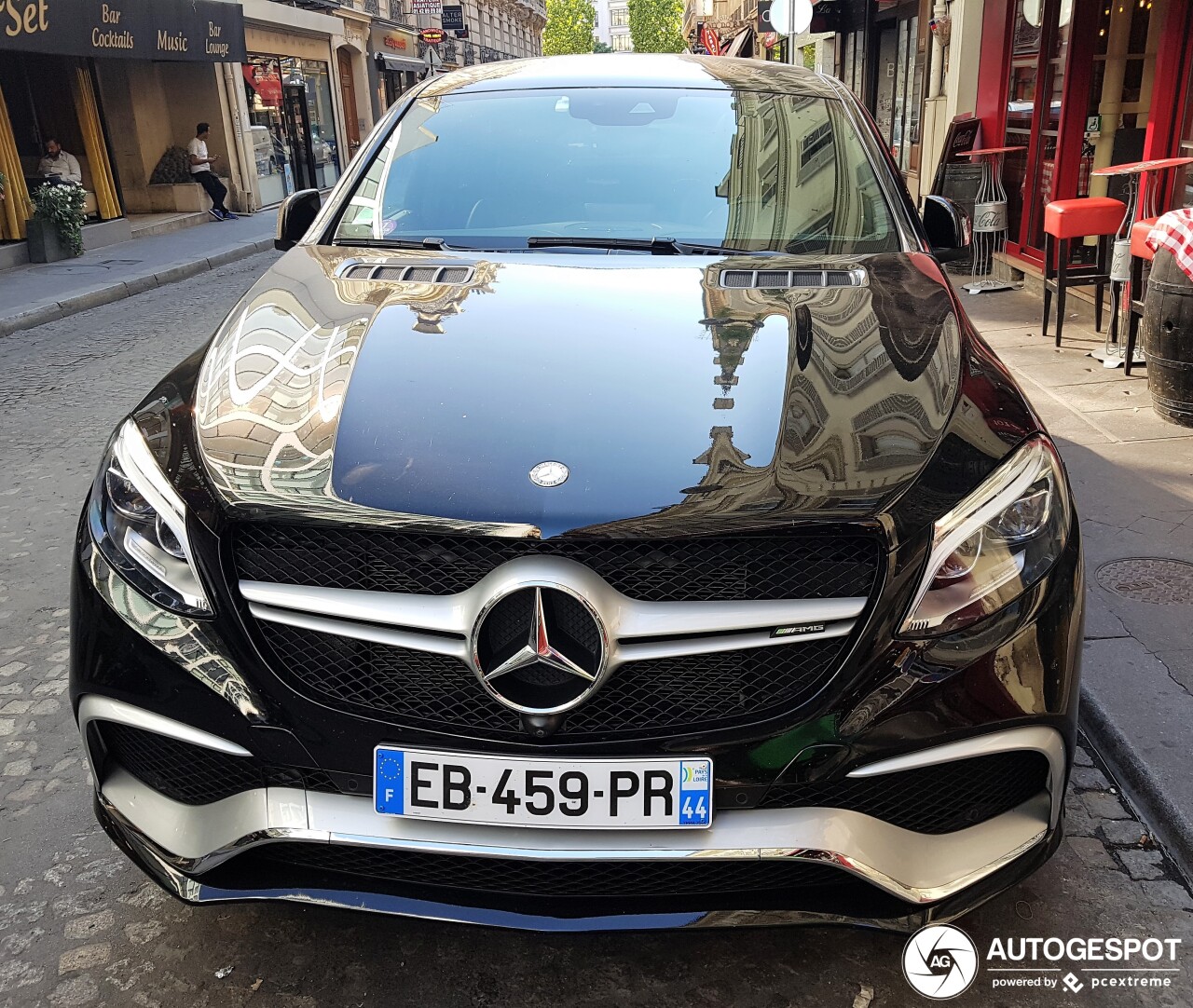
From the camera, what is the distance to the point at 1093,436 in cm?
516

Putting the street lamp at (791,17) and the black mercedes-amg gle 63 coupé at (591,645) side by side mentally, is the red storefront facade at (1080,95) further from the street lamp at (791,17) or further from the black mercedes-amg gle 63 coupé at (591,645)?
the black mercedes-amg gle 63 coupé at (591,645)

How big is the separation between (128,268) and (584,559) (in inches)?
524

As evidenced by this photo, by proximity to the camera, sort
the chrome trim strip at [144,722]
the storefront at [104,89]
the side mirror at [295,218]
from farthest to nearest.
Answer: the storefront at [104,89] → the side mirror at [295,218] → the chrome trim strip at [144,722]

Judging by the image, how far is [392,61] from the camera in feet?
114

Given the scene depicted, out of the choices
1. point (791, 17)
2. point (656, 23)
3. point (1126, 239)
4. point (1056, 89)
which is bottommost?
point (1126, 239)

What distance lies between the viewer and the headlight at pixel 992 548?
1769mm

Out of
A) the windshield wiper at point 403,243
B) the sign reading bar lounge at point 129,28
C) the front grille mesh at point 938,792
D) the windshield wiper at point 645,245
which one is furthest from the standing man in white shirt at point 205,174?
the front grille mesh at point 938,792

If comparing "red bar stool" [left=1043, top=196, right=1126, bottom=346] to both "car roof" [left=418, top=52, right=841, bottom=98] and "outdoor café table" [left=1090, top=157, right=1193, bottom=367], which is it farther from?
"car roof" [left=418, top=52, right=841, bottom=98]

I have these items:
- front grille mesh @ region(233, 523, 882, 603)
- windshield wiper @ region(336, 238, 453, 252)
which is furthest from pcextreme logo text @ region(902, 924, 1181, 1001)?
windshield wiper @ region(336, 238, 453, 252)

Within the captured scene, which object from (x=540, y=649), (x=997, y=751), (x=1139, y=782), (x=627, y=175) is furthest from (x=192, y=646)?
(x=1139, y=782)

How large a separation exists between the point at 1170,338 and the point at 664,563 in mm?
4179

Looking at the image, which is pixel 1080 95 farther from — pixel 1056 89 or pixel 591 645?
pixel 591 645

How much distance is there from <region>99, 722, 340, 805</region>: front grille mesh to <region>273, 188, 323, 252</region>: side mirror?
70.6 inches

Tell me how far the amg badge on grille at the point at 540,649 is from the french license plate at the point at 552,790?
0.11 m
